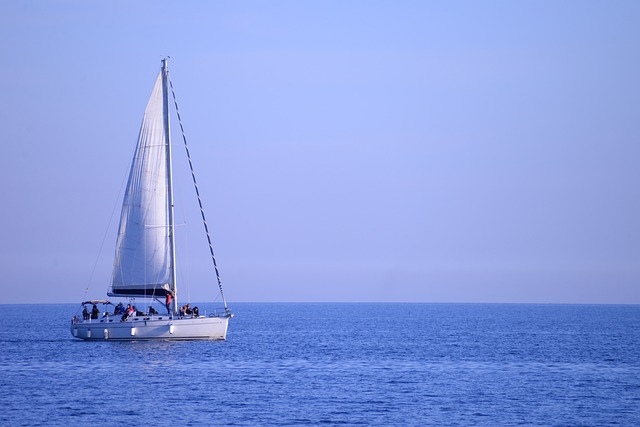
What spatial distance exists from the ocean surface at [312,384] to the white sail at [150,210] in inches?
192

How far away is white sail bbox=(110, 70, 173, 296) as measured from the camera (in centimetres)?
6919

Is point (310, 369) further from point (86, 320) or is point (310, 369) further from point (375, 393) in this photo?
point (86, 320)

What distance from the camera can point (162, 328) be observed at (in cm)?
6606

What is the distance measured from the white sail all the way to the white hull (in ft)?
10.5

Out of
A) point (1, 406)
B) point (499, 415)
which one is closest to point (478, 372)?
point (499, 415)

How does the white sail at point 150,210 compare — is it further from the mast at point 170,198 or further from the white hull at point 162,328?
the white hull at point 162,328

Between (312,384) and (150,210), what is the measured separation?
79.2ft

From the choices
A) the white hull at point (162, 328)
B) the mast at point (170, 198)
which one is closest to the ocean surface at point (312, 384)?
the white hull at point (162, 328)

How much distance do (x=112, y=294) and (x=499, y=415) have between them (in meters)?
37.2

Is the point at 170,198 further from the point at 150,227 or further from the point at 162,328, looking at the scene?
the point at 162,328

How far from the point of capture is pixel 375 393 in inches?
1842

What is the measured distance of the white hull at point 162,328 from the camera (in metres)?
66.1

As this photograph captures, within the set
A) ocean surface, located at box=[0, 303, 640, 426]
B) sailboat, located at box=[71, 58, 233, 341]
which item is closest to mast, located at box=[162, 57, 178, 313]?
sailboat, located at box=[71, 58, 233, 341]

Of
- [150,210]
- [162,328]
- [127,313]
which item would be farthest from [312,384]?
[150,210]
